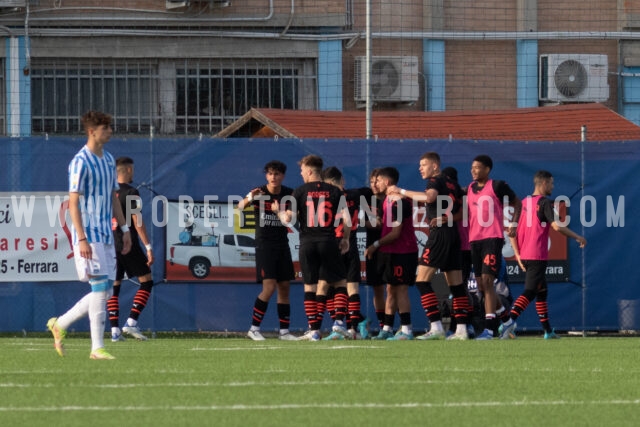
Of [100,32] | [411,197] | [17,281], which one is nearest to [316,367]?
[411,197]

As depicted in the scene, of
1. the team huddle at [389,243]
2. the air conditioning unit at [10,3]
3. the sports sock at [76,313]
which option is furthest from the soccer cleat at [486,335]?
the air conditioning unit at [10,3]

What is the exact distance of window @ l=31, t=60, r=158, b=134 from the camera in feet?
82.3

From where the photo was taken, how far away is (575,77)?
2697 centimetres

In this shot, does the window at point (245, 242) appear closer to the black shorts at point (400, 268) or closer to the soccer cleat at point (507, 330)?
the black shorts at point (400, 268)

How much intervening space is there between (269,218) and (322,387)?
643 centimetres

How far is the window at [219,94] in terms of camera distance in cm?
2578

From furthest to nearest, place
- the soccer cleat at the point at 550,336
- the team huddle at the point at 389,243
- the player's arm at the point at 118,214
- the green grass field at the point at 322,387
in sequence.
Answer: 1. the soccer cleat at the point at 550,336
2. the team huddle at the point at 389,243
3. the player's arm at the point at 118,214
4. the green grass field at the point at 322,387

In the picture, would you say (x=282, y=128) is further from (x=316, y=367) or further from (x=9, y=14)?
(x=316, y=367)

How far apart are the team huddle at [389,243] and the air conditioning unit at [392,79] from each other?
438 inches

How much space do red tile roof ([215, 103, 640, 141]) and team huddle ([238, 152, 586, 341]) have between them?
463cm

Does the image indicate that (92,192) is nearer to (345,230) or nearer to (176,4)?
(345,230)

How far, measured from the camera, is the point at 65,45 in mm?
25141

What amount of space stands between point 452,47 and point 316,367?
1810cm

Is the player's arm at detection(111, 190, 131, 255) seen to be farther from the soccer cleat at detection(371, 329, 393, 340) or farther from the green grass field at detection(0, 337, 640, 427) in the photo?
the soccer cleat at detection(371, 329, 393, 340)
